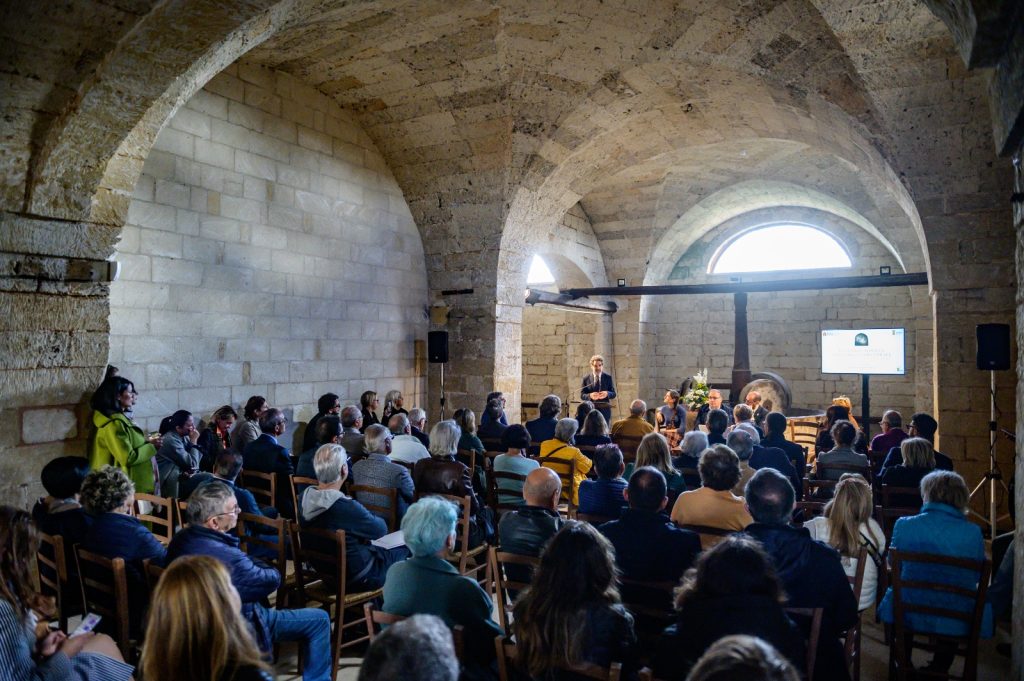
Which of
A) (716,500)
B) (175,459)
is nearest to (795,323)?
(716,500)

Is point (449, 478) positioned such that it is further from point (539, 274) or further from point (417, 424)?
point (539, 274)

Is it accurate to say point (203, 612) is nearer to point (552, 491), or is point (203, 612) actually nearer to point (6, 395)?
point (552, 491)

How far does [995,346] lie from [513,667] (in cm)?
432

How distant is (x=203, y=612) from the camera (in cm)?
142

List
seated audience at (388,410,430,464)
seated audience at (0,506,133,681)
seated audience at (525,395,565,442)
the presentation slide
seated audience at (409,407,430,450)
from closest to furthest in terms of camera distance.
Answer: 1. seated audience at (0,506,133,681)
2. seated audience at (388,410,430,464)
3. seated audience at (409,407,430,450)
4. seated audience at (525,395,565,442)
5. the presentation slide

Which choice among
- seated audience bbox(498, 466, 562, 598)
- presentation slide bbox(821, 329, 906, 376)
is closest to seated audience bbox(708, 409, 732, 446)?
seated audience bbox(498, 466, 562, 598)

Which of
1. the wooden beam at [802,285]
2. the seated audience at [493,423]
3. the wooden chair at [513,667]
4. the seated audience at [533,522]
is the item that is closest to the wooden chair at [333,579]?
the seated audience at [533,522]

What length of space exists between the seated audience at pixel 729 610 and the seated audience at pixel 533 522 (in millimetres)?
843

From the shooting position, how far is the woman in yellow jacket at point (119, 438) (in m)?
3.54

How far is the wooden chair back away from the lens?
317 cm

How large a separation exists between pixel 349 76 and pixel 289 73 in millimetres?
538

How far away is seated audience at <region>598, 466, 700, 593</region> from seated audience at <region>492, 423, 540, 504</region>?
1333 millimetres

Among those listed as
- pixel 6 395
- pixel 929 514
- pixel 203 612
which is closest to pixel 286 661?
pixel 203 612

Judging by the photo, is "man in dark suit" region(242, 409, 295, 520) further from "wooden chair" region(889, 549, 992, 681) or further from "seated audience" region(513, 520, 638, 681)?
"wooden chair" region(889, 549, 992, 681)
